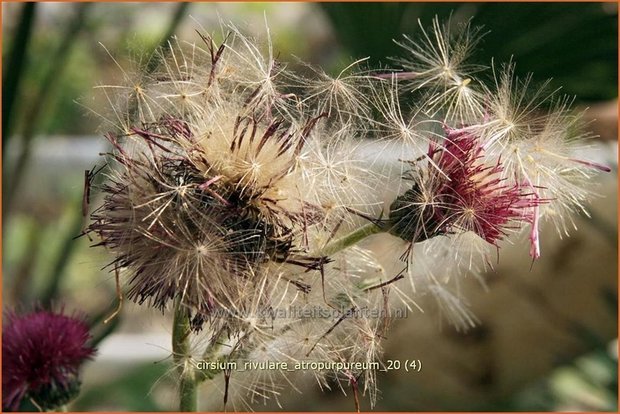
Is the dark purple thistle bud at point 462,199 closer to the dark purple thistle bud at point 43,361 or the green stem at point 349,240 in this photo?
the green stem at point 349,240

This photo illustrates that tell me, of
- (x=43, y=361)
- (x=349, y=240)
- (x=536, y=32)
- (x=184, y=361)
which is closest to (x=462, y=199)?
(x=349, y=240)

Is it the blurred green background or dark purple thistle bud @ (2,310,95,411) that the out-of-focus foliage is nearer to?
the blurred green background

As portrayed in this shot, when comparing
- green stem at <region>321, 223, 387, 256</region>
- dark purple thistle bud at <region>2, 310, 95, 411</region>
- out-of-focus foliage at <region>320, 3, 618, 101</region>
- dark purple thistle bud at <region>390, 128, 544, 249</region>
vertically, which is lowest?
dark purple thistle bud at <region>2, 310, 95, 411</region>

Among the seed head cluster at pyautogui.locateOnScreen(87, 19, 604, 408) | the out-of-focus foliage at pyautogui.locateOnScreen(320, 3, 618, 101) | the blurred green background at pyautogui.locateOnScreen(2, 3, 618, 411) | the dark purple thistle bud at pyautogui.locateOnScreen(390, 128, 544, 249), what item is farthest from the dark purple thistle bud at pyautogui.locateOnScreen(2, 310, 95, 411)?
the out-of-focus foliage at pyautogui.locateOnScreen(320, 3, 618, 101)

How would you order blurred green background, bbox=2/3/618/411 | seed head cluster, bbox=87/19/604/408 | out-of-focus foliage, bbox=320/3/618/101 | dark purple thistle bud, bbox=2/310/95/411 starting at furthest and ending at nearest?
out-of-focus foliage, bbox=320/3/618/101 → blurred green background, bbox=2/3/618/411 → dark purple thistle bud, bbox=2/310/95/411 → seed head cluster, bbox=87/19/604/408

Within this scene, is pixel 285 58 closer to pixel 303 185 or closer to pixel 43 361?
pixel 303 185

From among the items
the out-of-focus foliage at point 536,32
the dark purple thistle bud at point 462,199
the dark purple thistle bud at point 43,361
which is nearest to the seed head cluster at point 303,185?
the dark purple thistle bud at point 462,199

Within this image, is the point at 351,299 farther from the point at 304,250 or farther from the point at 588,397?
the point at 588,397
